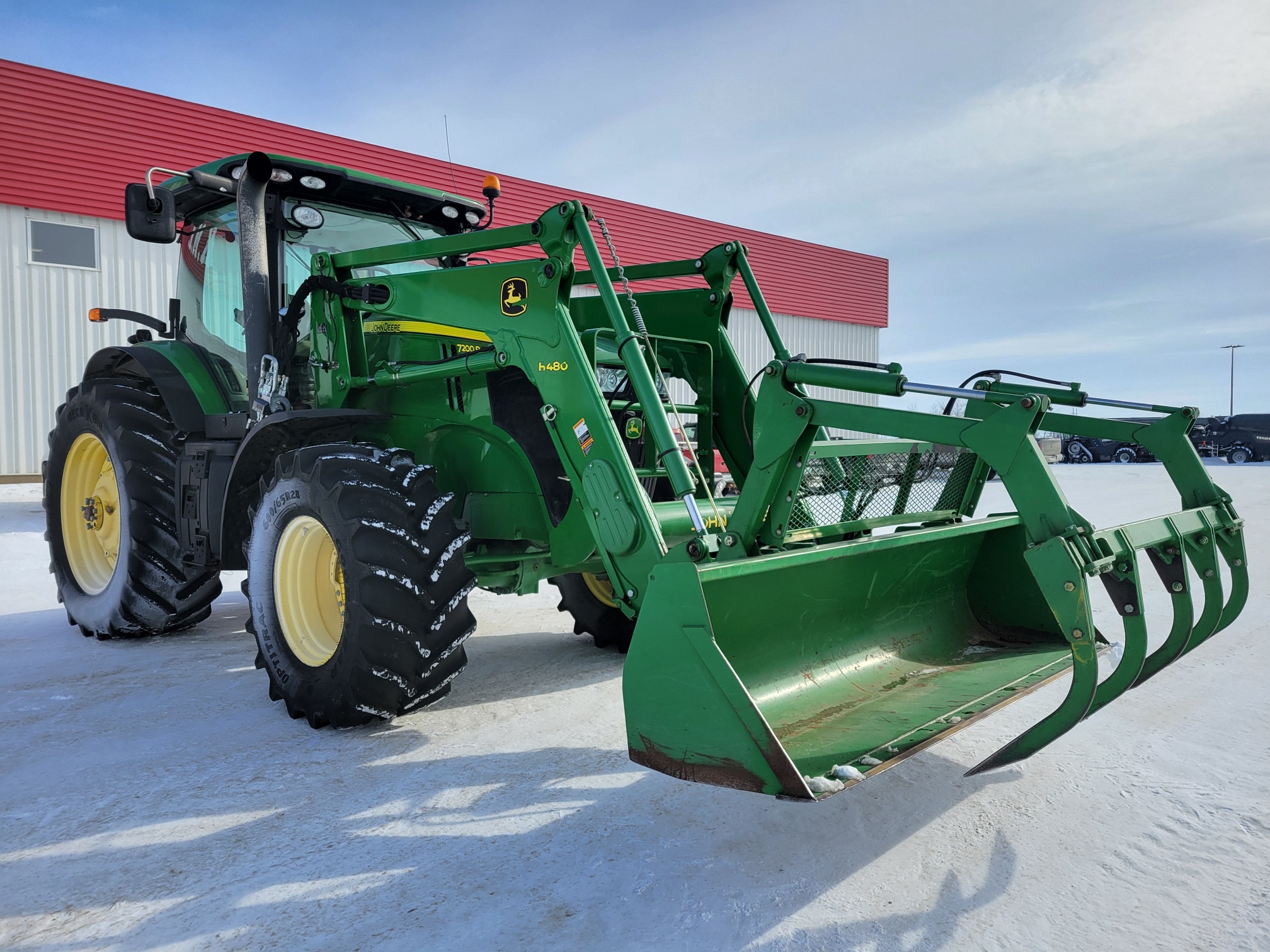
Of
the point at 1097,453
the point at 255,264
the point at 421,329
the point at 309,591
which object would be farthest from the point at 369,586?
the point at 1097,453

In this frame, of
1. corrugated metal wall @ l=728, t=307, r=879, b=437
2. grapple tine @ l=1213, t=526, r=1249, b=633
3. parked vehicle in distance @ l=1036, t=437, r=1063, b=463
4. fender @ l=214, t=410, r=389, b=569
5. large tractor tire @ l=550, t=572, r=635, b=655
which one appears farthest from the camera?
parked vehicle in distance @ l=1036, t=437, r=1063, b=463

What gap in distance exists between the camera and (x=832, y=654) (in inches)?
141

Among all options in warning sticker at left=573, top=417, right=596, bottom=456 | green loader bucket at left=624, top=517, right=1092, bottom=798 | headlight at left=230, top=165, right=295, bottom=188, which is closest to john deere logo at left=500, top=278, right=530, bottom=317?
warning sticker at left=573, top=417, right=596, bottom=456

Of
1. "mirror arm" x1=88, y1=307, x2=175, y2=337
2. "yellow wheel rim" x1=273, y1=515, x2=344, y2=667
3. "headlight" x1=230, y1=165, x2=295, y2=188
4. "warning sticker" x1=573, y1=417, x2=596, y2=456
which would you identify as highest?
"headlight" x1=230, y1=165, x2=295, y2=188

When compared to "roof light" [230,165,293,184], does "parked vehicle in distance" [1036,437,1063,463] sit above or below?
below

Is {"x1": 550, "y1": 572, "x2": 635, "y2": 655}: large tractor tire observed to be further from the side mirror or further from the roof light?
the side mirror

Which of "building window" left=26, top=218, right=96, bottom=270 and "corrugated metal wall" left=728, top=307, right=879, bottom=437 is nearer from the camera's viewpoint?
"building window" left=26, top=218, right=96, bottom=270

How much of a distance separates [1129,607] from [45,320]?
42.3 feet

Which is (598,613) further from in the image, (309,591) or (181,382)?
(181,382)

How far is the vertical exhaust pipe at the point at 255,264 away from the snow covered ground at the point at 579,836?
173 centimetres

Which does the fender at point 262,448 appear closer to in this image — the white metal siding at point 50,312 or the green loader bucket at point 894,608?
the green loader bucket at point 894,608

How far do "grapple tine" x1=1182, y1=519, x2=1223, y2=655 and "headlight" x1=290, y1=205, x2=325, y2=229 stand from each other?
4317 mm

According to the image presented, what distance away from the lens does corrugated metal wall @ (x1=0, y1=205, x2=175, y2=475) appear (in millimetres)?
11133

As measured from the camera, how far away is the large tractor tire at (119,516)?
5133 mm
